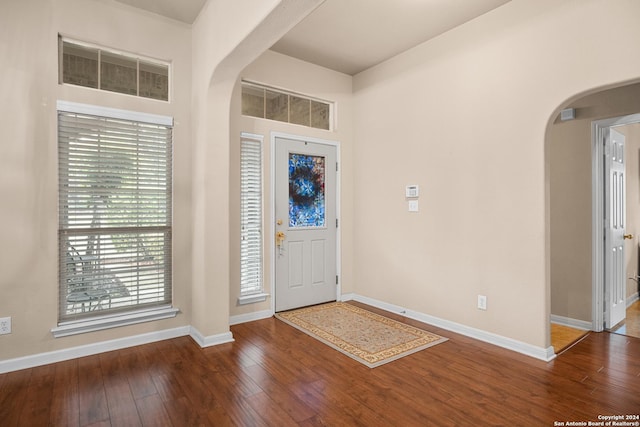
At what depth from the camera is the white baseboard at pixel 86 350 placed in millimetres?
2750

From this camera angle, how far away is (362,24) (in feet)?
11.6

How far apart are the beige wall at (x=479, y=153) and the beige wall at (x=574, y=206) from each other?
851 mm

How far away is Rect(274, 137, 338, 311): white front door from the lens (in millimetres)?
4250

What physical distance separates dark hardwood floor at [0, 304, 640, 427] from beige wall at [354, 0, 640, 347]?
503mm

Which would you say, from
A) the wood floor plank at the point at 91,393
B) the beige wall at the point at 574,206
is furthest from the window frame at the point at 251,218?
the beige wall at the point at 574,206

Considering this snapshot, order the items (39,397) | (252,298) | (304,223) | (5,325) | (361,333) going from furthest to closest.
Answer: (304,223) < (252,298) < (361,333) < (5,325) < (39,397)

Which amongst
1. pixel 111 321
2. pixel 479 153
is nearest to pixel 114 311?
pixel 111 321

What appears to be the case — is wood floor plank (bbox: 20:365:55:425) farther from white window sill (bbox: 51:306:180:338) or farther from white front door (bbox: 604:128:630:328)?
white front door (bbox: 604:128:630:328)

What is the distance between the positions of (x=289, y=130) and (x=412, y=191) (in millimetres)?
1658

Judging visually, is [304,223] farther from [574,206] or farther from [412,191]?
[574,206]

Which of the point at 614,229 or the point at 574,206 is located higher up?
the point at 574,206

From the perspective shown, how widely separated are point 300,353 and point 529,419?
5.70 feet

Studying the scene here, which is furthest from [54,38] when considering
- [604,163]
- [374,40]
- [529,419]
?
[604,163]

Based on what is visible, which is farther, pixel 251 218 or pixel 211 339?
pixel 251 218
